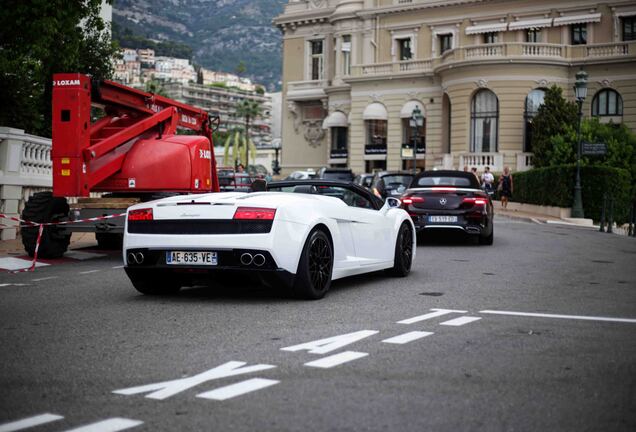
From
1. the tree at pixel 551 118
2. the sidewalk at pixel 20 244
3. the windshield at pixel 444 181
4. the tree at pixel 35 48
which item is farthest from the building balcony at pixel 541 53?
the sidewalk at pixel 20 244

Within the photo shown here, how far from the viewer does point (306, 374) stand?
5402 millimetres

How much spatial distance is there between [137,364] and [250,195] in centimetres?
354

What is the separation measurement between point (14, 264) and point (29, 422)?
9.12 metres

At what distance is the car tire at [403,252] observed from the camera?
36.9ft

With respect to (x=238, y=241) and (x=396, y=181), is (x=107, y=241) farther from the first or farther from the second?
(x=396, y=181)

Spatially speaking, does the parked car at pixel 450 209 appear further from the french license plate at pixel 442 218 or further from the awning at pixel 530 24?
the awning at pixel 530 24

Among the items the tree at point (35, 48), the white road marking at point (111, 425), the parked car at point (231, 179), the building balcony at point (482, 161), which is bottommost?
the white road marking at point (111, 425)

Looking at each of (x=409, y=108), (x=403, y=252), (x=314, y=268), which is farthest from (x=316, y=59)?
(x=314, y=268)

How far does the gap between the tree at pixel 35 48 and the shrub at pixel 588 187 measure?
17245 millimetres

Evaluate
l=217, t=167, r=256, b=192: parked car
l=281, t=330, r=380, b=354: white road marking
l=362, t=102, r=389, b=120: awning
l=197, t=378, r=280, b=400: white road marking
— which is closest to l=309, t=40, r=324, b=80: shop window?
l=362, t=102, r=389, b=120: awning

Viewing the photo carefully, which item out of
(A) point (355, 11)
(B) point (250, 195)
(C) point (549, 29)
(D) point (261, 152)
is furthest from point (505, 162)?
(D) point (261, 152)

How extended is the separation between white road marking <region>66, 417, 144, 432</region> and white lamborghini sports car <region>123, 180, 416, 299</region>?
13.1ft

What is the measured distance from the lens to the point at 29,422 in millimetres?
4328

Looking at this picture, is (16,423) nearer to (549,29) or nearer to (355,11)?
(549,29)
